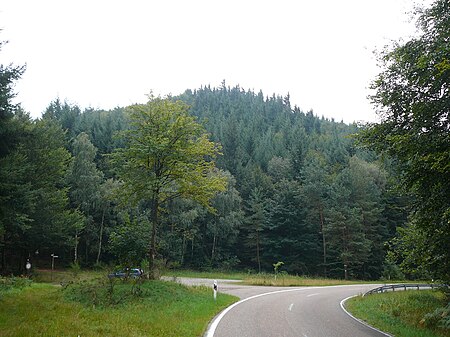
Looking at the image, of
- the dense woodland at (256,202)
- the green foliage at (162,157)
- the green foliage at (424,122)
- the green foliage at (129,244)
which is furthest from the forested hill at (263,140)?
the green foliage at (424,122)

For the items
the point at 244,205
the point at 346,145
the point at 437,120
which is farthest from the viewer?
the point at 346,145

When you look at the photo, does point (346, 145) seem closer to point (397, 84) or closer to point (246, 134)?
point (246, 134)

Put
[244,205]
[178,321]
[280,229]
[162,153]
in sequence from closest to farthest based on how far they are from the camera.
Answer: [178,321] < [162,153] < [280,229] < [244,205]

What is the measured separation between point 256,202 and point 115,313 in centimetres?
4677

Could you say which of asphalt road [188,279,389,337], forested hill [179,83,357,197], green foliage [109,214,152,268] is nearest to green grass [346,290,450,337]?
asphalt road [188,279,389,337]

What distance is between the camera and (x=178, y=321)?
1089 cm

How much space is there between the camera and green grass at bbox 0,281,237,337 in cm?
917

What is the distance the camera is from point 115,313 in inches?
486

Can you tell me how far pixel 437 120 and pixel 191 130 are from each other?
12.9 meters

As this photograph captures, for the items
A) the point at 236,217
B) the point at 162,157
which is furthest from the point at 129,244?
the point at 236,217

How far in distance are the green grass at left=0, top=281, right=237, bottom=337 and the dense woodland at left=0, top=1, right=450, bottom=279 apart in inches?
93.6

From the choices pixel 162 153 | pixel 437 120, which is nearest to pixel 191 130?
pixel 162 153

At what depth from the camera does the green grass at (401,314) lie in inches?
440

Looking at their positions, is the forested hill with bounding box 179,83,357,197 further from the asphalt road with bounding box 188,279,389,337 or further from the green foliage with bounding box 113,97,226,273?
the asphalt road with bounding box 188,279,389,337
